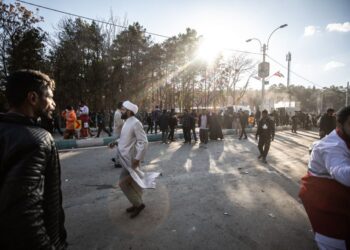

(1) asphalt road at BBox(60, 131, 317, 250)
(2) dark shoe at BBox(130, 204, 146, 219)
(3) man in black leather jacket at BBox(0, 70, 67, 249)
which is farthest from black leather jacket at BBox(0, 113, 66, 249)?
(2) dark shoe at BBox(130, 204, 146, 219)

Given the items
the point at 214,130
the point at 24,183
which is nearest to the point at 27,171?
the point at 24,183

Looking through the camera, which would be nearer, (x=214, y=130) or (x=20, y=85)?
(x=20, y=85)

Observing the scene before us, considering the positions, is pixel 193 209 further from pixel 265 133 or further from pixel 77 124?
pixel 77 124

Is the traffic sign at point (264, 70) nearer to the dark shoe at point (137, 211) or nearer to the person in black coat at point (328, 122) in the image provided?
the person in black coat at point (328, 122)

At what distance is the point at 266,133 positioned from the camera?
8352 mm

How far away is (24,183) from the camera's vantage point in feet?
3.76

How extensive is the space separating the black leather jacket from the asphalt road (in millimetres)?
2125

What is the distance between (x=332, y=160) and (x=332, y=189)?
26 centimetres

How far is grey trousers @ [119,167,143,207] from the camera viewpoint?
3877 millimetres

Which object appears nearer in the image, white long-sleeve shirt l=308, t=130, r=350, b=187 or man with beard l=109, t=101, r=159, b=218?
white long-sleeve shirt l=308, t=130, r=350, b=187

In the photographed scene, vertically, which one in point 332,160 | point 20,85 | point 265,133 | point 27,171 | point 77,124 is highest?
point 20,85

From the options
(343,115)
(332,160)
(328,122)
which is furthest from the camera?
(328,122)

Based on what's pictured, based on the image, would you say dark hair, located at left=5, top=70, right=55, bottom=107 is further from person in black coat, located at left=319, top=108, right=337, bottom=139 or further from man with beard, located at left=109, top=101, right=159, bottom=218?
person in black coat, located at left=319, top=108, right=337, bottom=139

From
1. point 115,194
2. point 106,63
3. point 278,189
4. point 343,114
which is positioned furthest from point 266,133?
point 106,63
